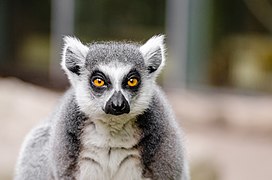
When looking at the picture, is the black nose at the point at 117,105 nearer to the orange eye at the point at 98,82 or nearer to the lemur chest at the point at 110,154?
the orange eye at the point at 98,82

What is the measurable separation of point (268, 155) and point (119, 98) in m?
7.69

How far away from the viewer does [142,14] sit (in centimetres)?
1616

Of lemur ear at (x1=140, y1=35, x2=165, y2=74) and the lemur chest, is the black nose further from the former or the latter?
lemur ear at (x1=140, y1=35, x2=165, y2=74)

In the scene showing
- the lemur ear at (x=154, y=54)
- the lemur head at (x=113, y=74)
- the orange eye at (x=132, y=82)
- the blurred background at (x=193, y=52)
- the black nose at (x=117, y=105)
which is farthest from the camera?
the blurred background at (x=193, y=52)

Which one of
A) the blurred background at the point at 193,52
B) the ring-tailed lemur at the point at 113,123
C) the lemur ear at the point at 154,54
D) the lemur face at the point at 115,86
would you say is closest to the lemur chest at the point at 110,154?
the ring-tailed lemur at the point at 113,123

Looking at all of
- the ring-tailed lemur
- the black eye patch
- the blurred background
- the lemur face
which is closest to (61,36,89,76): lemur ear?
the ring-tailed lemur

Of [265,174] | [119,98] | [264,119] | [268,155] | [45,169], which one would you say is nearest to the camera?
[119,98]

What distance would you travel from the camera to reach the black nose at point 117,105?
5.98 metres

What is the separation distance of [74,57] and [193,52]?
10073mm

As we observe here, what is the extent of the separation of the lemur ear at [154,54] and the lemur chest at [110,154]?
19.6 inches

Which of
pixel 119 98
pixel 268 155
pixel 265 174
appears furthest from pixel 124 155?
pixel 268 155

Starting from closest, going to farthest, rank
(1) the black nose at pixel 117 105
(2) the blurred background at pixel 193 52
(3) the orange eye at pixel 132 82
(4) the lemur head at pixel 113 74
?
(1) the black nose at pixel 117 105, (4) the lemur head at pixel 113 74, (3) the orange eye at pixel 132 82, (2) the blurred background at pixel 193 52

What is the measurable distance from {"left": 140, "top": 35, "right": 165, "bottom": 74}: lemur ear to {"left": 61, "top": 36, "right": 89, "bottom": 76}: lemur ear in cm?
46

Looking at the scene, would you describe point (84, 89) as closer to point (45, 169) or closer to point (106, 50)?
point (106, 50)
